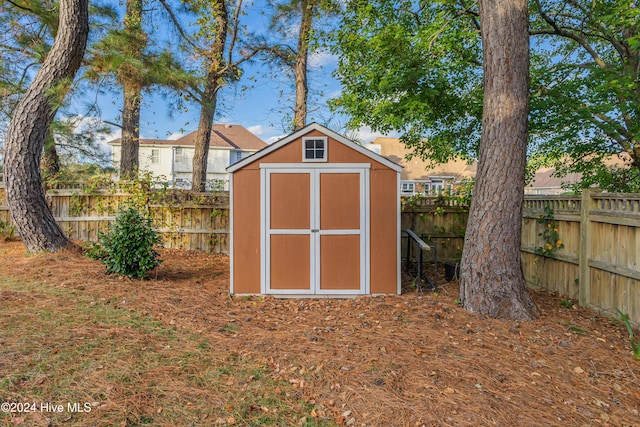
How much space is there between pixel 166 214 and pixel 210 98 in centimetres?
390

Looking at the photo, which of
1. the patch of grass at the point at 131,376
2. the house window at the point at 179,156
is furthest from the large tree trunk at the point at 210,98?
the house window at the point at 179,156

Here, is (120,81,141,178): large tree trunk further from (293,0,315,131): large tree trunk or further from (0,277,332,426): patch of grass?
(0,277,332,426): patch of grass

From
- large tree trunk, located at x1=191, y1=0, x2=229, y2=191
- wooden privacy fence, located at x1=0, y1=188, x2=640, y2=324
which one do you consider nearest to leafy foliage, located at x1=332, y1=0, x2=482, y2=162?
wooden privacy fence, located at x1=0, y1=188, x2=640, y2=324

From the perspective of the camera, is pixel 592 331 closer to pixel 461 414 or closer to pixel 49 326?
pixel 461 414

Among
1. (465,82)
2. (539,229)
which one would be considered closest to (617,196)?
(539,229)

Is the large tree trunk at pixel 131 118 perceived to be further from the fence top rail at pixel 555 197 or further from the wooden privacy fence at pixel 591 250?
the wooden privacy fence at pixel 591 250

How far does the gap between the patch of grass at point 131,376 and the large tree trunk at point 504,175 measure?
2769 mm

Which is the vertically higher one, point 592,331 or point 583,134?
point 583,134

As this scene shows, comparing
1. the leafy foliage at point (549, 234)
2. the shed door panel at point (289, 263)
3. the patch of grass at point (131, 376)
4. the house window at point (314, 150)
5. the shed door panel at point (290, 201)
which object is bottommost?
the patch of grass at point (131, 376)

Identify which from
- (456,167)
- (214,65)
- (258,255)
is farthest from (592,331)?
(456,167)

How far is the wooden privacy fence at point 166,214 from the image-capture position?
861 cm

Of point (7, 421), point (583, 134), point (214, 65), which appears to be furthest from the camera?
point (214, 65)

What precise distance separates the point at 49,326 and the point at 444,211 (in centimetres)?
664

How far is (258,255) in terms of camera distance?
5.55 meters
